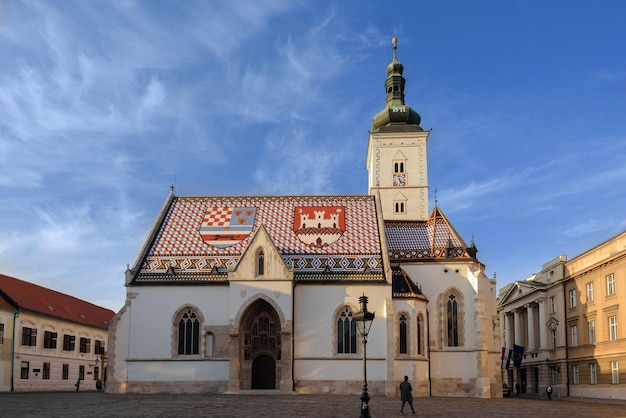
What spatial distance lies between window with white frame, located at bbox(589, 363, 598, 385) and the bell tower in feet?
59.0

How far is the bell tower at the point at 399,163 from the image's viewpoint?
2338 inches

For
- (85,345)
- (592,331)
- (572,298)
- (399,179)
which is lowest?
(85,345)

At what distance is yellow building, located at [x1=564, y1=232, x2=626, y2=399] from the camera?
42.0 meters

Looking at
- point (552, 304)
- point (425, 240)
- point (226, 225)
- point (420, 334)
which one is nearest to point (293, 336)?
point (420, 334)

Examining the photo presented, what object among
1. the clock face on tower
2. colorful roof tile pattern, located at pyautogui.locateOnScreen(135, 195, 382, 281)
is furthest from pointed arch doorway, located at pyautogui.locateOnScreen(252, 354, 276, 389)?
the clock face on tower

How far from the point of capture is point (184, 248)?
44344 millimetres

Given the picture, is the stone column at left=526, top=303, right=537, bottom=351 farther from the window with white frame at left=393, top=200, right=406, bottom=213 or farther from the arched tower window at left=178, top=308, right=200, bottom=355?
the arched tower window at left=178, top=308, right=200, bottom=355

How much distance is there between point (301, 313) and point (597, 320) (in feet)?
65.5

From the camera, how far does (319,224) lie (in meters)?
46.4

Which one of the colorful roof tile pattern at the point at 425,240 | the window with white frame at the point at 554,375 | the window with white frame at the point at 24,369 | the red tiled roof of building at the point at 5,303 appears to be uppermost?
the colorful roof tile pattern at the point at 425,240

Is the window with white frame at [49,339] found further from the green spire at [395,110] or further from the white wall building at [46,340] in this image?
the green spire at [395,110]

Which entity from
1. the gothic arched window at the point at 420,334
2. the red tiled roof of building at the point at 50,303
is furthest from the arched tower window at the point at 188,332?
the red tiled roof of building at the point at 50,303

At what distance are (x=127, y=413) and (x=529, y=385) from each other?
1762 inches

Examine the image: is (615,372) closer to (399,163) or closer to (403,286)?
(403,286)
